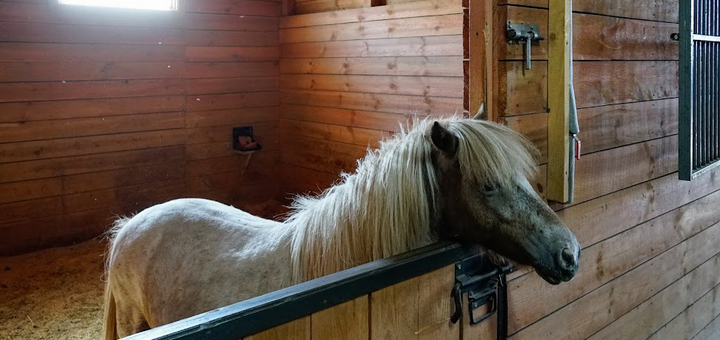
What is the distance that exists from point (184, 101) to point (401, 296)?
390 cm

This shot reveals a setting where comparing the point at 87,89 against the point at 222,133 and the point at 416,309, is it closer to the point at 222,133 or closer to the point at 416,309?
the point at 222,133

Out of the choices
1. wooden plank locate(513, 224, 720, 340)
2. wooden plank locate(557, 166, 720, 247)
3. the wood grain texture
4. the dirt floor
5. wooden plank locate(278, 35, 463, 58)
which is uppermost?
wooden plank locate(278, 35, 463, 58)

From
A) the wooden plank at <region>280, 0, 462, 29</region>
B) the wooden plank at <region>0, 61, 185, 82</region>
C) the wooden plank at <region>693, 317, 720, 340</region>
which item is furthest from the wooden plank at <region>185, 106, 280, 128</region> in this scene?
the wooden plank at <region>693, 317, 720, 340</region>

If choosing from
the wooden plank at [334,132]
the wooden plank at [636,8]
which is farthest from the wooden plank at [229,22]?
the wooden plank at [636,8]

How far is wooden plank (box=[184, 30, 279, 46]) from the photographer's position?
187 inches

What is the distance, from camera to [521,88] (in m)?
1.59

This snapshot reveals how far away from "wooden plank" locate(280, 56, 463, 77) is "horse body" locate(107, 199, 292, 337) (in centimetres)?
201

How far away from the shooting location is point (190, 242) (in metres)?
1.90

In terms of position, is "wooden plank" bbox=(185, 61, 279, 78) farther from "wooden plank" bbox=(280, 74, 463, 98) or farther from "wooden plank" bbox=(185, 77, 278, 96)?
"wooden plank" bbox=(280, 74, 463, 98)

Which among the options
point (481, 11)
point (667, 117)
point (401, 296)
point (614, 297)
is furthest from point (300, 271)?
point (667, 117)

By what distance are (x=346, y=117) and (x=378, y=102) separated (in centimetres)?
39

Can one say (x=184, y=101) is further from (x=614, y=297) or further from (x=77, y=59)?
(x=614, y=297)

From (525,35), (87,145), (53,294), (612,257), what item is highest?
(525,35)

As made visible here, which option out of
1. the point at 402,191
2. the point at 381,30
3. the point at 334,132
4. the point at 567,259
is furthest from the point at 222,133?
the point at 567,259
